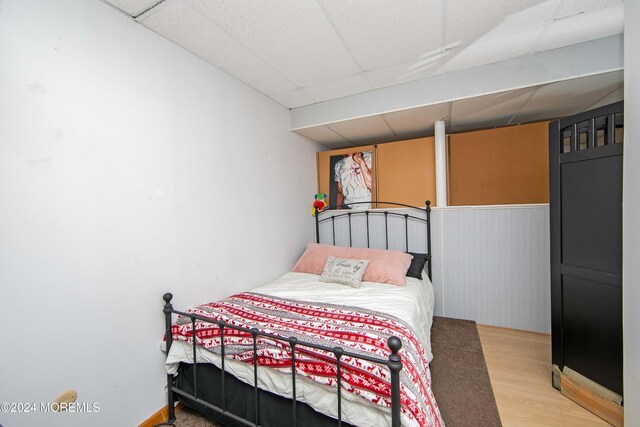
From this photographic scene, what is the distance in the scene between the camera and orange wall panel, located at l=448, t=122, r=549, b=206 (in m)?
2.52

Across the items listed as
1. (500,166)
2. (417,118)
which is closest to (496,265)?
(500,166)

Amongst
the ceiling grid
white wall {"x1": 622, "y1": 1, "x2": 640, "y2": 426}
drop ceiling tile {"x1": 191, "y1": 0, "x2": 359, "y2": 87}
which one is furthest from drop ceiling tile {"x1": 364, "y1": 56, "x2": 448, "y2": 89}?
white wall {"x1": 622, "y1": 1, "x2": 640, "y2": 426}

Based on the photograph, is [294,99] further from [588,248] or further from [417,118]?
[588,248]

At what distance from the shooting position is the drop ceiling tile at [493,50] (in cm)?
178

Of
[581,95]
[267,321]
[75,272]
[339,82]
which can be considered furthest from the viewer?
[339,82]

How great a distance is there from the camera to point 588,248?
5.14 feet

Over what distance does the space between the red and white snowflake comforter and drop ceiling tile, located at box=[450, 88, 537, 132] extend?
6.68ft

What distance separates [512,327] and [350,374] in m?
2.27

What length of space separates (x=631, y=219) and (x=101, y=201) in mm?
2655

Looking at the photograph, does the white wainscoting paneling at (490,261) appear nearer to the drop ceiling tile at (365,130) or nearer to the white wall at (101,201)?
the drop ceiling tile at (365,130)

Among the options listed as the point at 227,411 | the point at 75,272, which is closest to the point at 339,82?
the point at 75,272

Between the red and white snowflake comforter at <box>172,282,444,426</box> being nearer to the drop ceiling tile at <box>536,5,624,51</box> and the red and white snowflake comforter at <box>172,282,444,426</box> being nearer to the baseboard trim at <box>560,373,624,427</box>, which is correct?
the baseboard trim at <box>560,373,624,427</box>

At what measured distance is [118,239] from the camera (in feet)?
4.63

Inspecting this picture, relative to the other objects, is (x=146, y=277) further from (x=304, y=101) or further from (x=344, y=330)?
(x=304, y=101)
